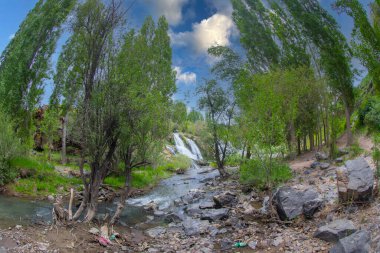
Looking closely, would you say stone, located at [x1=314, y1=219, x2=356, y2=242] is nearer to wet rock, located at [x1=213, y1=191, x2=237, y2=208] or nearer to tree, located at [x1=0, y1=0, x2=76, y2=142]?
wet rock, located at [x1=213, y1=191, x2=237, y2=208]

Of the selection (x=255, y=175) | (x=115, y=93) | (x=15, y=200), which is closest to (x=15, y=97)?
(x=15, y=200)

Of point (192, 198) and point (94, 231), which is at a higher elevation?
point (94, 231)

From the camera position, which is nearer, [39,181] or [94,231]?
[94,231]

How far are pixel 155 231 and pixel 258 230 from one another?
4.74 m

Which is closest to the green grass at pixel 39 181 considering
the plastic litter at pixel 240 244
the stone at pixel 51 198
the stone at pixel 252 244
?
the stone at pixel 51 198

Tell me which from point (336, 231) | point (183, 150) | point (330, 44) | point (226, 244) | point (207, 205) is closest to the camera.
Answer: point (336, 231)

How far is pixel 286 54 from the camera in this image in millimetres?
33125

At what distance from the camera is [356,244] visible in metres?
8.23

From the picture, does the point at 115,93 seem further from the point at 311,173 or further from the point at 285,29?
the point at 285,29

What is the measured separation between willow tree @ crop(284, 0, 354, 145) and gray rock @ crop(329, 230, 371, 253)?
20881mm

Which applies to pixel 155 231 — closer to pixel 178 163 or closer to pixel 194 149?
pixel 178 163

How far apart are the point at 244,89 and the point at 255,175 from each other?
12117 mm

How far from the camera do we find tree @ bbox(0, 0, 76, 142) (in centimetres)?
2892

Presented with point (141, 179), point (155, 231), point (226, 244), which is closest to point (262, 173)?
point (226, 244)
